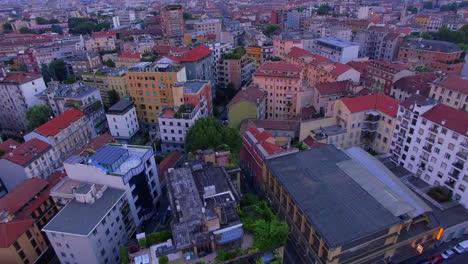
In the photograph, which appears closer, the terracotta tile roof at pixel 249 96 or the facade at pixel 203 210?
the facade at pixel 203 210

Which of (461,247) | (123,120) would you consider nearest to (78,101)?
(123,120)

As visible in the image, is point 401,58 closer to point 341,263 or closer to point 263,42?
point 263,42

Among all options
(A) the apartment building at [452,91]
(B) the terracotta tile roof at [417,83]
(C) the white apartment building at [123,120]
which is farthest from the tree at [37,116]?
(A) the apartment building at [452,91]

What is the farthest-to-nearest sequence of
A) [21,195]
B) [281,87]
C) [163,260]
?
[281,87]
[21,195]
[163,260]

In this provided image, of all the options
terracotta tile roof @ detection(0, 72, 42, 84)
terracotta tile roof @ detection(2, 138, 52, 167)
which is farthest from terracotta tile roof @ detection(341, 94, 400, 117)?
terracotta tile roof @ detection(0, 72, 42, 84)

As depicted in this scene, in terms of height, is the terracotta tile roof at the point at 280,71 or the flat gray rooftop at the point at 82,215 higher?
the terracotta tile roof at the point at 280,71

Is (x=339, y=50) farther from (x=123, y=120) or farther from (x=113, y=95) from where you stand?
(x=113, y=95)

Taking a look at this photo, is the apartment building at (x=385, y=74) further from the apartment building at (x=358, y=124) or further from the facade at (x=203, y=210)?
the facade at (x=203, y=210)
